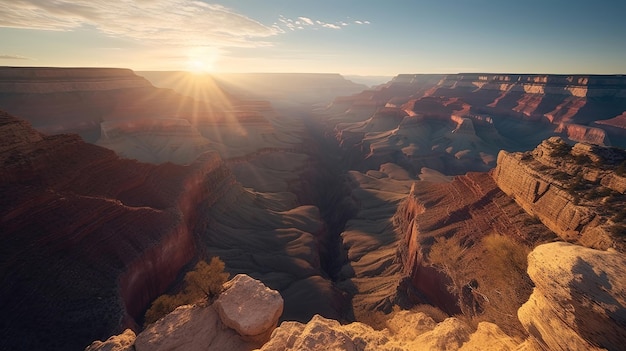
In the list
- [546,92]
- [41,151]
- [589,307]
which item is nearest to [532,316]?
[589,307]

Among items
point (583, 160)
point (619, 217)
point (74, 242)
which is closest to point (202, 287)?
point (74, 242)

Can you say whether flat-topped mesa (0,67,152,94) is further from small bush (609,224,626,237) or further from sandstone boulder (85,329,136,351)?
small bush (609,224,626,237)

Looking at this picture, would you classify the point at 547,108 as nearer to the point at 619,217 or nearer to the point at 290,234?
the point at 290,234

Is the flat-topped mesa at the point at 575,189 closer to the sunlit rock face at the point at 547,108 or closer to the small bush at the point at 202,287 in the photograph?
the small bush at the point at 202,287

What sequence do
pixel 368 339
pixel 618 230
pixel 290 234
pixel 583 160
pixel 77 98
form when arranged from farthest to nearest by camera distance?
pixel 77 98 < pixel 290 234 < pixel 583 160 < pixel 618 230 < pixel 368 339

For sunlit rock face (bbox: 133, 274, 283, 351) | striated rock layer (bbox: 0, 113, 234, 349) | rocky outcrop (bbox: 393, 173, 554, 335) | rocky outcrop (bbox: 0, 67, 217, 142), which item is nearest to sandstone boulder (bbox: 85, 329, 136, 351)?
sunlit rock face (bbox: 133, 274, 283, 351)

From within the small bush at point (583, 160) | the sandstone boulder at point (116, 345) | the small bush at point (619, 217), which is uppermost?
the small bush at point (583, 160)

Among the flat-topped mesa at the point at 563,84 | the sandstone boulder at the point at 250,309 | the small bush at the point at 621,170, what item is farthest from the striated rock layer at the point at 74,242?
the flat-topped mesa at the point at 563,84
